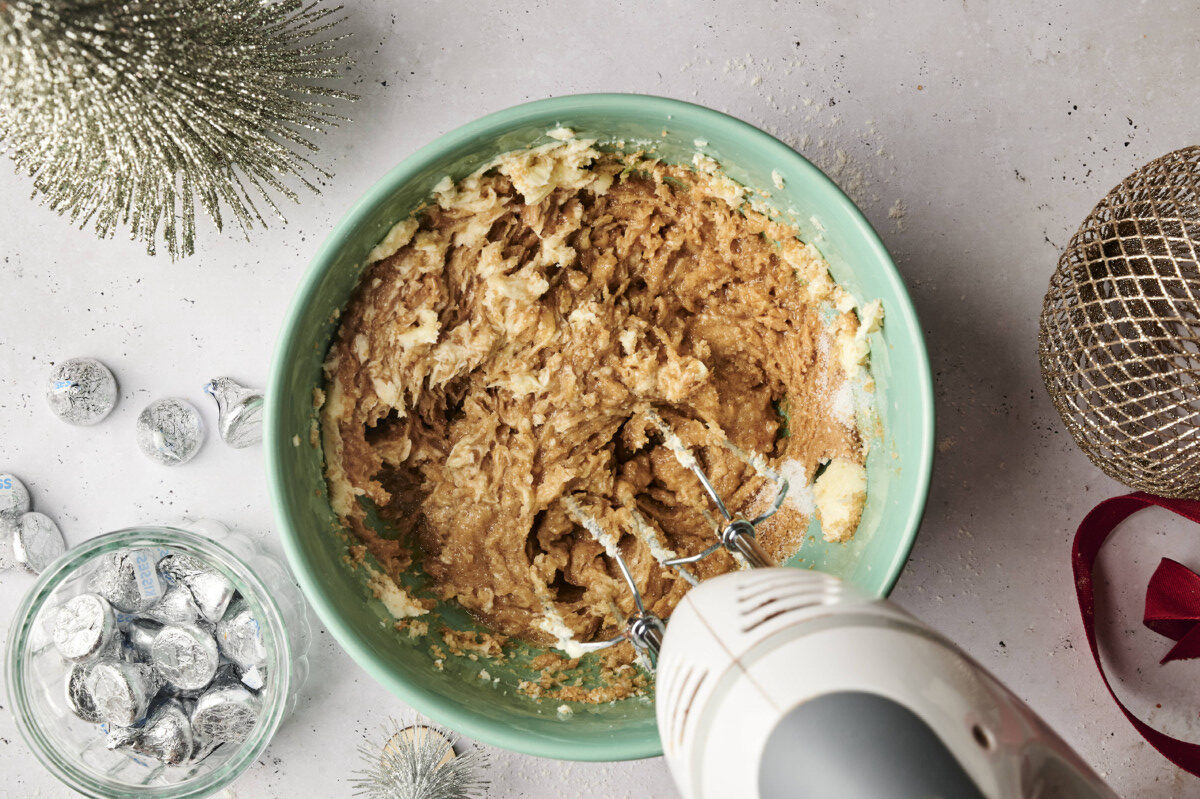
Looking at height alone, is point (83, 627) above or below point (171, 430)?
below

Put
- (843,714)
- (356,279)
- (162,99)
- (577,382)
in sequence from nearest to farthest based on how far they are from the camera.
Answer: (843,714)
(162,99)
(356,279)
(577,382)

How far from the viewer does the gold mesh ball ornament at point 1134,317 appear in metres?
0.99

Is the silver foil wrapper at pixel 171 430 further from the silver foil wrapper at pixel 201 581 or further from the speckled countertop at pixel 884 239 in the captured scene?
the silver foil wrapper at pixel 201 581

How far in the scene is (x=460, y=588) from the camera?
1156 millimetres

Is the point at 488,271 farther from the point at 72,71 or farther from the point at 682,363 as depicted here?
the point at 72,71

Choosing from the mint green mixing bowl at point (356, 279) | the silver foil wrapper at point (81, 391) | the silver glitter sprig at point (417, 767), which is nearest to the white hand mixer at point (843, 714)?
the mint green mixing bowl at point (356, 279)

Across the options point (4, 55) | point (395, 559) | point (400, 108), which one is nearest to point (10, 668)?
point (395, 559)

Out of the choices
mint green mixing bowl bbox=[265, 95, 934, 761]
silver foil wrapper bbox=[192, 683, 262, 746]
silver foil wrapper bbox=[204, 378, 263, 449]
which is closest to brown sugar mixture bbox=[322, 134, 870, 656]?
mint green mixing bowl bbox=[265, 95, 934, 761]

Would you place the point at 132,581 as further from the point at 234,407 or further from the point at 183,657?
the point at 234,407

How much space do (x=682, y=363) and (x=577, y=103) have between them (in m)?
0.37

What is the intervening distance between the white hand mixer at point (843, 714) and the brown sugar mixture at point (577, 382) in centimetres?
45

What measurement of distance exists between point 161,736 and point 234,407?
18.1 inches

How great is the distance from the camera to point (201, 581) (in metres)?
1.17

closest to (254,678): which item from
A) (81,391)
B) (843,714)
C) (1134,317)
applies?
(81,391)
